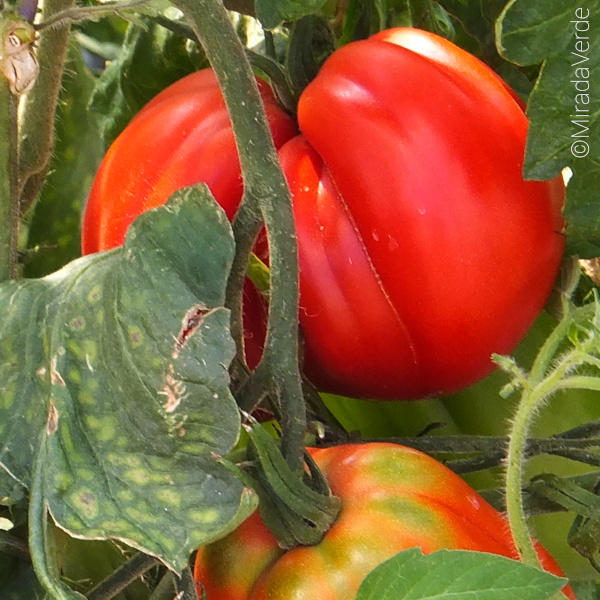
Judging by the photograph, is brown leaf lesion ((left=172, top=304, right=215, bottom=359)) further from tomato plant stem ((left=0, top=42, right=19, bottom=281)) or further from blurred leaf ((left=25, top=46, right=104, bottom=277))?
blurred leaf ((left=25, top=46, right=104, bottom=277))

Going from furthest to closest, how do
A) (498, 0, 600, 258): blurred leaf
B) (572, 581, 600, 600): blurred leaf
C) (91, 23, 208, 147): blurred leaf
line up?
(91, 23, 208, 147): blurred leaf, (572, 581, 600, 600): blurred leaf, (498, 0, 600, 258): blurred leaf

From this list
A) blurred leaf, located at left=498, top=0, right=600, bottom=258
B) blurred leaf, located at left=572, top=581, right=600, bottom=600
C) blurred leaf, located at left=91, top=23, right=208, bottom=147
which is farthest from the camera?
blurred leaf, located at left=91, top=23, right=208, bottom=147

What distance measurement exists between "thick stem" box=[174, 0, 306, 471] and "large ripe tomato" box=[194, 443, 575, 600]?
0.04 metres

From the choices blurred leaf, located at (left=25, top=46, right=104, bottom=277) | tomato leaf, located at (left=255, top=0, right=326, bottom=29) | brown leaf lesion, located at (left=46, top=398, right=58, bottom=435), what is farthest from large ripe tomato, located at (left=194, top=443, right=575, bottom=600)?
blurred leaf, located at (left=25, top=46, right=104, bottom=277)

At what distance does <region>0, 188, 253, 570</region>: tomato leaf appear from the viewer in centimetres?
29

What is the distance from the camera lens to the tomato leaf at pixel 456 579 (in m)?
0.28

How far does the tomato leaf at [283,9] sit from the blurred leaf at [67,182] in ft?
0.85

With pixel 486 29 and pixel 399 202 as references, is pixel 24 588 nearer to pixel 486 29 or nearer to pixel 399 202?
pixel 399 202

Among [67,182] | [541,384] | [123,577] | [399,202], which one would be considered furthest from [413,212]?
[67,182]

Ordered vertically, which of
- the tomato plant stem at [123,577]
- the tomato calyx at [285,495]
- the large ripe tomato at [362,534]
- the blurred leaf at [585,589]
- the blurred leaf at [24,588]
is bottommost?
the blurred leaf at [585,589]

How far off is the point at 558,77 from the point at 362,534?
244 mm

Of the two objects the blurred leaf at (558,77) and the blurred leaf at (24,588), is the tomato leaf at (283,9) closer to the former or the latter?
the blurred leaf at (558,77)

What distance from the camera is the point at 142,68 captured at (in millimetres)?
604

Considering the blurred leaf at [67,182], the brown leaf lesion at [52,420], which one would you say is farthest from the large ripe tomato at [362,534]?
the blurred leaf at [67,182]
